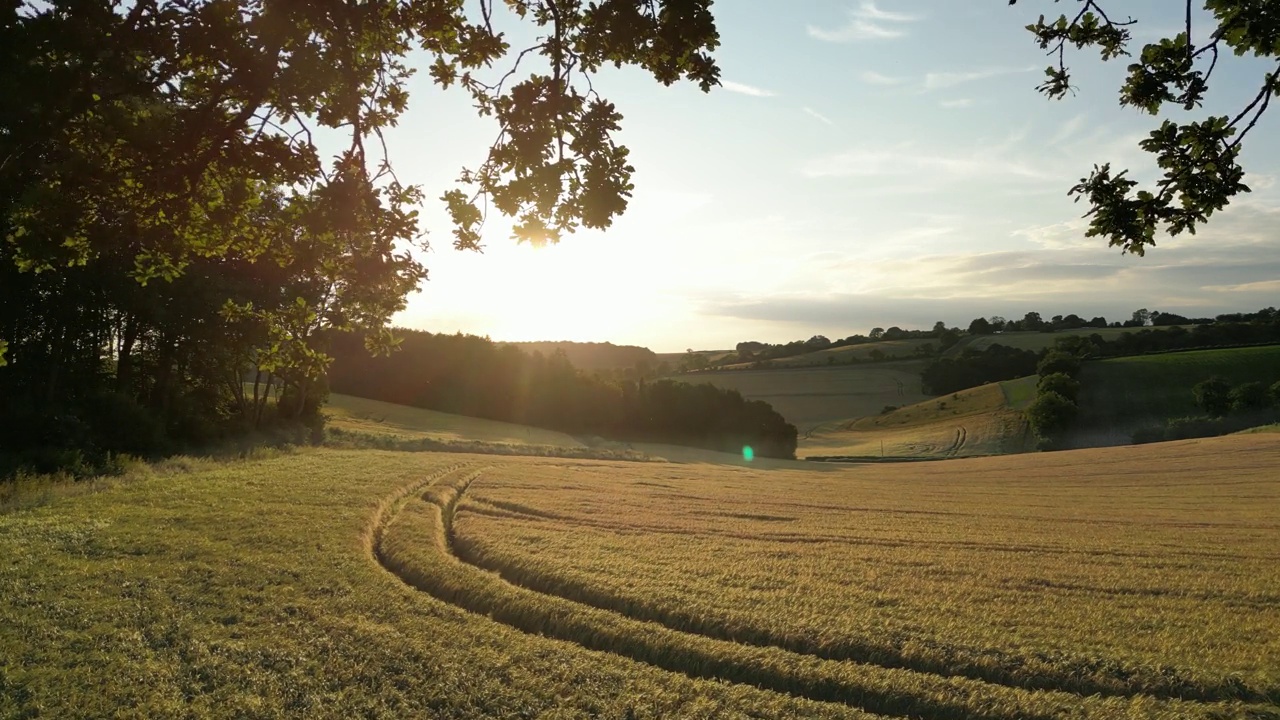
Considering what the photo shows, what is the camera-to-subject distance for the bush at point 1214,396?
69.8m

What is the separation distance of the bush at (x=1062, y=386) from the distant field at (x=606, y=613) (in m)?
62.4

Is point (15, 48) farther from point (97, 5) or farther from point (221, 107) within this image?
point (221, 107)

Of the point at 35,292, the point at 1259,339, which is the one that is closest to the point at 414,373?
the point at 35,292

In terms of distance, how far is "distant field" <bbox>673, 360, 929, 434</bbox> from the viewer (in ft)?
345

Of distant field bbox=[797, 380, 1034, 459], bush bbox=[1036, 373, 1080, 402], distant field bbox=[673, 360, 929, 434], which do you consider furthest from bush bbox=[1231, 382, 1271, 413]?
distant field bbox=[673, 360, 929, 434]

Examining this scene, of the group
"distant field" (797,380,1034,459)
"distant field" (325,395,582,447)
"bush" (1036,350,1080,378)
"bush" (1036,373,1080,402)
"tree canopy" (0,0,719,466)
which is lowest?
"distant field" (797,380,1034,459)

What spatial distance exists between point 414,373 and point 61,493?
56587mm

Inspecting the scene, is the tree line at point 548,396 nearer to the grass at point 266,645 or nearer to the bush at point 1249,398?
the bush at point 1249,398

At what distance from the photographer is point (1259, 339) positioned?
9100cm

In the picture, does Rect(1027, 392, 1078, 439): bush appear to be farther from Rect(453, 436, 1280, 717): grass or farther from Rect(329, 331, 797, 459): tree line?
Rect(453, 436, 1280, 717): grass

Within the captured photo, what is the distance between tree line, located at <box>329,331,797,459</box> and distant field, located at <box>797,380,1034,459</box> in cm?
925

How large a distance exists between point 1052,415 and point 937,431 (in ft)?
39.7

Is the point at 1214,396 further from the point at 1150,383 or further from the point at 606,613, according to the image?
the point at 606,613

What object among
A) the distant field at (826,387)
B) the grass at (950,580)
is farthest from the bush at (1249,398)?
the grass at (950,580)
